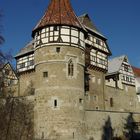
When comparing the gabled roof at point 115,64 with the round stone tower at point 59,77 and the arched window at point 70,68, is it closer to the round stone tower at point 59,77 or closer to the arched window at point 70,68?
the round stone tower at point 59,77

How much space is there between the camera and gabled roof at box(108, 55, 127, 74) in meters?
53.1

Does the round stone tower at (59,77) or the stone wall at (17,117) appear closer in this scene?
the round stone tower at (59,77)

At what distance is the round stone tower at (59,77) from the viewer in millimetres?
33094

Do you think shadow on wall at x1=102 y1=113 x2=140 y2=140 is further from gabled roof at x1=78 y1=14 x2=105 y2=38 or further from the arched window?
gabled roof at x1=78 y1=14 x2=105 y2=38

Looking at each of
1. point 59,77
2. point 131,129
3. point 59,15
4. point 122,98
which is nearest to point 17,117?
point 59,77

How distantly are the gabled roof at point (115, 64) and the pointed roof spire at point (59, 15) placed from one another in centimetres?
1775

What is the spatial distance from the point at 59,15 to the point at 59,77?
709 centimetres

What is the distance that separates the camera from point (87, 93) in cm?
4394

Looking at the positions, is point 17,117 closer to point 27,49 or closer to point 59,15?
point 59,15

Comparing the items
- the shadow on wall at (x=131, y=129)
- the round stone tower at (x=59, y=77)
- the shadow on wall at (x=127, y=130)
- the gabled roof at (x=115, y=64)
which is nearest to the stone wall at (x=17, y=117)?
the round stone tower at (x=59, y=77)

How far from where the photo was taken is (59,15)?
119 ft

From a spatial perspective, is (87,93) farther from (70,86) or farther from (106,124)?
(70,86)

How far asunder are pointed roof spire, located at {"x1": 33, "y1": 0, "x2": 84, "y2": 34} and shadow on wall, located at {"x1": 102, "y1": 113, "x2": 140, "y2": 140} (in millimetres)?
11734

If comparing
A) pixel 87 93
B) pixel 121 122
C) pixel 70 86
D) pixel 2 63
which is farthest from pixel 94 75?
pixel 2 63
